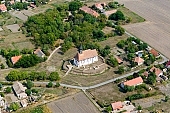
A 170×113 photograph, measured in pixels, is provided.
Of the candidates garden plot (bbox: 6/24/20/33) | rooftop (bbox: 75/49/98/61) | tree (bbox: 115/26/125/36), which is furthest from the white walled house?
garden plot (bbox: 6/24/20/33)

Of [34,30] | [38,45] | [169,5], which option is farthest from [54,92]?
[169,5]

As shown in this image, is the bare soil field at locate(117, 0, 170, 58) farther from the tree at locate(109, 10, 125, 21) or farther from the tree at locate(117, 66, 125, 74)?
the tree at locate(117, 66, 125, 74)

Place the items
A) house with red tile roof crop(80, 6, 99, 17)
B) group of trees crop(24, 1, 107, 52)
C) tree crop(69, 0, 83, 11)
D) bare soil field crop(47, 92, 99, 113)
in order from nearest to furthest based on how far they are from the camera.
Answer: bare soil field crop(47, 92, 99, 113) → group of trees crop(24, 1, 107, 52) → house with red tile roof crop(80, 6, 99, 17) → tree crop(69, 0, 83, 11)

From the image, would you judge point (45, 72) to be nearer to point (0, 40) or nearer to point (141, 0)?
point (0, 40)

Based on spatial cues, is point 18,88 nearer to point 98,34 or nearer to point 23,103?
point 23,103

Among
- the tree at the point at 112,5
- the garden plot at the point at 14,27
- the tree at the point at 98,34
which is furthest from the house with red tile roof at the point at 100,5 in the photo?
the garden plot at the point at 14,27
